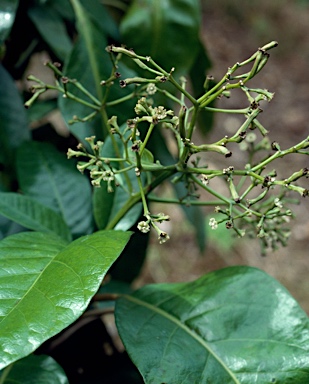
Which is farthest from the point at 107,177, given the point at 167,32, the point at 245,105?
the point at 245,105

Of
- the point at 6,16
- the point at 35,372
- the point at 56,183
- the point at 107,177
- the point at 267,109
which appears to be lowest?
the point at 267,109

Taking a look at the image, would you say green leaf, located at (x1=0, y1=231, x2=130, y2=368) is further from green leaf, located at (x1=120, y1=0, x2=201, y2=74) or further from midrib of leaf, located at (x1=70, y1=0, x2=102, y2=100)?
green leaf, located at (x1=120, y1=0, x2=201, y2=74)

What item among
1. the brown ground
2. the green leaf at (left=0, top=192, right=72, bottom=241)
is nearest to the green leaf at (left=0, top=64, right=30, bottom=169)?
the green leaf at (left=0, top=192, right=72, bottom=241)

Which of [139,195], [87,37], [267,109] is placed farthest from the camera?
[267,109]

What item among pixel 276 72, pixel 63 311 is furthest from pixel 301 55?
pixel 63 311

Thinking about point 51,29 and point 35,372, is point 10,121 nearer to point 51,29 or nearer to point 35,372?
point 51,29
